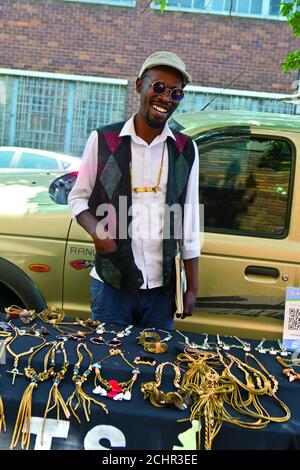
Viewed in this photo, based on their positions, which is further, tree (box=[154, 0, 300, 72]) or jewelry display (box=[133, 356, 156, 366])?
tree (box=[154, 0, 300, 72])

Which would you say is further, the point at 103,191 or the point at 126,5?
the point at 126,5

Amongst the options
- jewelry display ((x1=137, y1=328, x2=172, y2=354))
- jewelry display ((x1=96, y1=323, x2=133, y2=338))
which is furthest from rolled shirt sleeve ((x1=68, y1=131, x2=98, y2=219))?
jewelry display ((x1=137, y1=328, x2=172, y2=354))

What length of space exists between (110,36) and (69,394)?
496 inches

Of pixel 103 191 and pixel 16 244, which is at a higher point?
pixel 103 191

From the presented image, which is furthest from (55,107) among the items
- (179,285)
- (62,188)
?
(179,285)

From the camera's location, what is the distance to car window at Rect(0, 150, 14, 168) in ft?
27.3

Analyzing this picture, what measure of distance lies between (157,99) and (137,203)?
1.45 ft

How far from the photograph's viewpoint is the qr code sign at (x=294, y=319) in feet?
6.86

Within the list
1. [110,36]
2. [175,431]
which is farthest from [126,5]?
[175,431]

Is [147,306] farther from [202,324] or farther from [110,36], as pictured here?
[110,36]

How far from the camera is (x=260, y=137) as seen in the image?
2926mm

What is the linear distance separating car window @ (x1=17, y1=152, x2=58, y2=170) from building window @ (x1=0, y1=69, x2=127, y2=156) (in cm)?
477

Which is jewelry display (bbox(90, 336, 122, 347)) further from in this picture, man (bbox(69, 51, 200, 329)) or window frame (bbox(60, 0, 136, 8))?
window frame (bbox(60, 0, 136, 8))

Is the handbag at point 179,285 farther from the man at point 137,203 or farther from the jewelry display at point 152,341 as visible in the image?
the jewelry display at point 152,341
